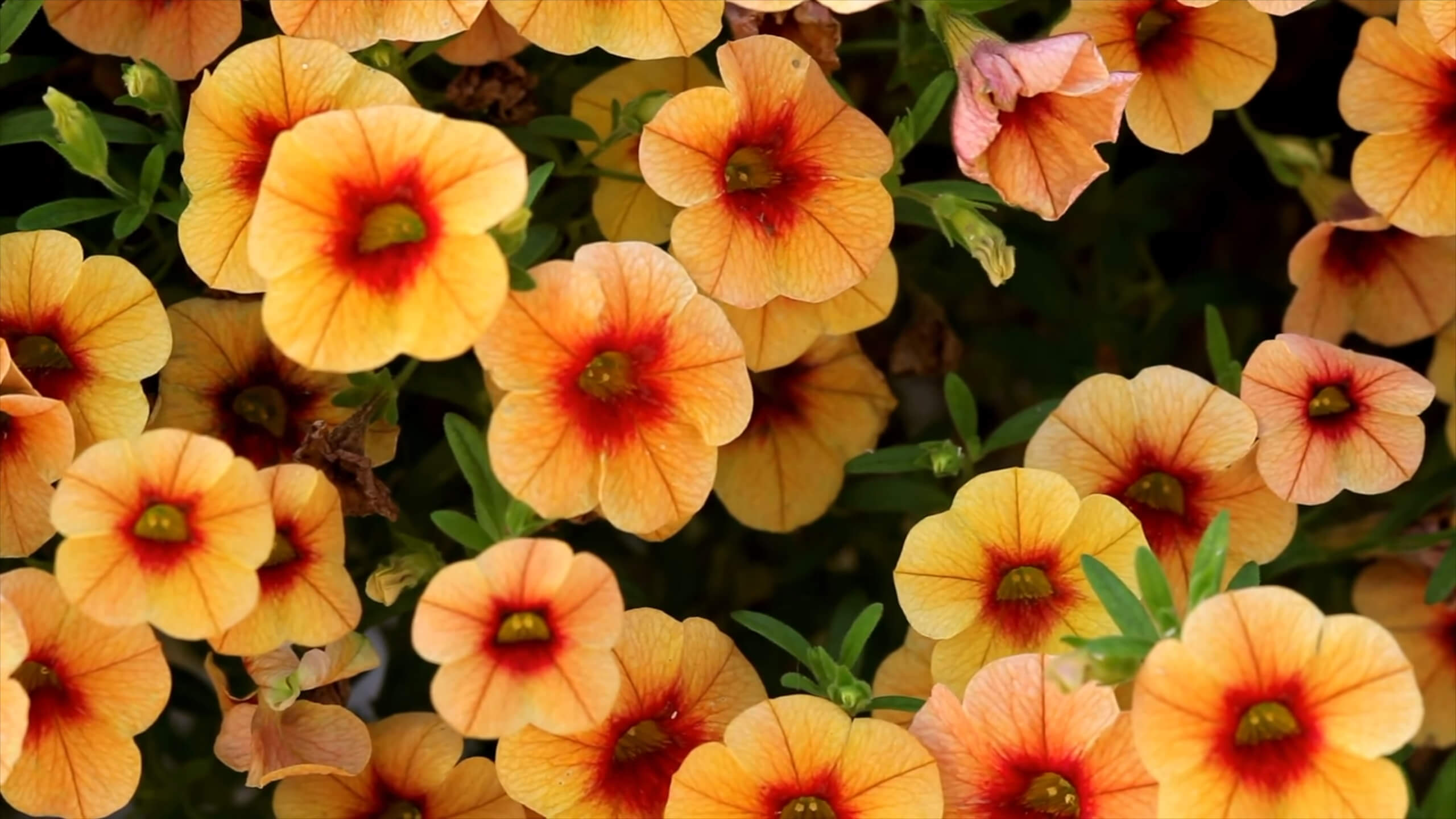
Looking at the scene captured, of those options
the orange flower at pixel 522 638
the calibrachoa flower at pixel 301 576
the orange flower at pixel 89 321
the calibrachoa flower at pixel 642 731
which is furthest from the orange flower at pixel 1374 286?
the orange flower at pixel 89 321

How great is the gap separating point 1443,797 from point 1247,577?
1.21ft

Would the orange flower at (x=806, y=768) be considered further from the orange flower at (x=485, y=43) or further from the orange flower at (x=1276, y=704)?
the orange flower at (x=485, y=43)

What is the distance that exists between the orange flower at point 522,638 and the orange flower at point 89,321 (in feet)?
1.02

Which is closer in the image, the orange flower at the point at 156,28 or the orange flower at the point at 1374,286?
the orange flower at the point at 156,28

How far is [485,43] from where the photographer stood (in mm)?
1285

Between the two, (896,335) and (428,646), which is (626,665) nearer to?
(428,646)

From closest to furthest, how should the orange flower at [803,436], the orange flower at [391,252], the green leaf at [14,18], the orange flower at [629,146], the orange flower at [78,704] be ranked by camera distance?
the orange flower at [391,252] < the orange flower at [78,704] < the green leaf at [14,18] < the orange flower at [629,146] < the orange flower at [803,436]

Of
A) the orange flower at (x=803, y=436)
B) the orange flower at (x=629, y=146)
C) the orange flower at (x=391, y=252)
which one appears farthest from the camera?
the orange flower at (x=803, y=436)

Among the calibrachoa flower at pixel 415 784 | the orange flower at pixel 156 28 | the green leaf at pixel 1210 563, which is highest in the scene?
the orange flower at pixel 156 28

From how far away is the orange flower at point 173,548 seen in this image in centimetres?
103

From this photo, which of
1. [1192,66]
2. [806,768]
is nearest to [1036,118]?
[1192,66]

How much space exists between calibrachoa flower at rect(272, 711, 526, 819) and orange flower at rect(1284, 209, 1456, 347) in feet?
2.85

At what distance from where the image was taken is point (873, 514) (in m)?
1.61

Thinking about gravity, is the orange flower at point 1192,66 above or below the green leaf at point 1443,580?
above
